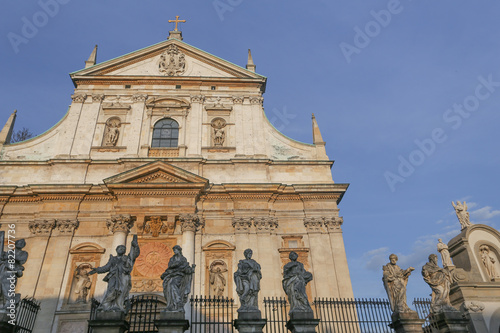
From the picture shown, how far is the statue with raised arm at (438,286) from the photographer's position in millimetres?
10570

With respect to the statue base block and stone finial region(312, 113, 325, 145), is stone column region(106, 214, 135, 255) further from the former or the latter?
stone finial region(312, 113, 325, 145)

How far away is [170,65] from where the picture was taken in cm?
2136

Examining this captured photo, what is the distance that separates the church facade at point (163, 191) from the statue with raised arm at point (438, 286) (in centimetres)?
453

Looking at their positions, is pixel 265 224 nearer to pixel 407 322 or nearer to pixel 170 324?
pixel 407 322

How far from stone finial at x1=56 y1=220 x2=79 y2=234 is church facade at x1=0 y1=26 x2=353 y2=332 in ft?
0.20

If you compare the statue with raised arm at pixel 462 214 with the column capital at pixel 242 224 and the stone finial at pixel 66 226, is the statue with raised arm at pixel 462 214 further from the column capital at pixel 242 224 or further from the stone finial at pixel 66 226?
the stone finial at pixel 66 226

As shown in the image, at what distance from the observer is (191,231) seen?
15641 mm

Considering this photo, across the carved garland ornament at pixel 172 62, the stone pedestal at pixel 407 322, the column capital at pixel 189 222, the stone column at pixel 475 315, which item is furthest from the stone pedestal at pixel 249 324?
the carved garland ornament at pixel 172 62

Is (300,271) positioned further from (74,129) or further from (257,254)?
(74,129)

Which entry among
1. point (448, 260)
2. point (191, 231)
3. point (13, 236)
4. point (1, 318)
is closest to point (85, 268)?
point (13, 236)

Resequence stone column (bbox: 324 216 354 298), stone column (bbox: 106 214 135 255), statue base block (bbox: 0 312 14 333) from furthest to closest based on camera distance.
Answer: stone column (bbox: 106 214 135 255) < stone column (bbox: 324 216 354 298) < statue base block (bbox: 0 312 14 333)

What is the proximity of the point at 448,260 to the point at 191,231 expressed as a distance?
33.0 ft

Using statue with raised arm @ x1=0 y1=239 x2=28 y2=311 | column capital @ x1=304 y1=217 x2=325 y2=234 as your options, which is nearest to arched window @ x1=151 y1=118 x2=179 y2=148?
column capital @ x1=304 y1=217 x2=325 y2=234

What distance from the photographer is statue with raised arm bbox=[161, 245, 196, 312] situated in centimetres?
919
